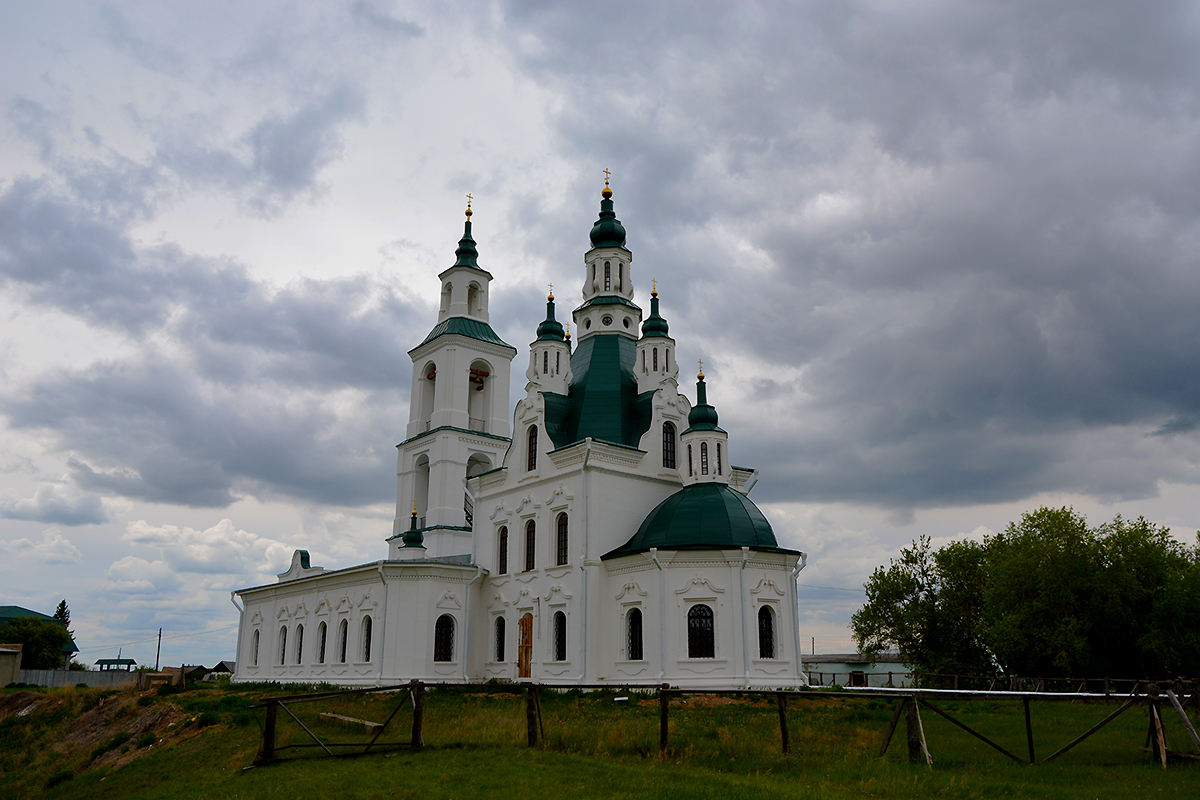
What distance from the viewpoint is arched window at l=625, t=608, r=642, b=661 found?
95.3 ft

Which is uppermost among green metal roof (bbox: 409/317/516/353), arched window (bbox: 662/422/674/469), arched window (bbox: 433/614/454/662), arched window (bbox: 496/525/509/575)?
green metal roof (bbox: 409/317/516/353)

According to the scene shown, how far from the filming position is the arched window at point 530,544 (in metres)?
33.2

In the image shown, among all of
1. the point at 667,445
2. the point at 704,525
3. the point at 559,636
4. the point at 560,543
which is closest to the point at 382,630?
the point at 559,636

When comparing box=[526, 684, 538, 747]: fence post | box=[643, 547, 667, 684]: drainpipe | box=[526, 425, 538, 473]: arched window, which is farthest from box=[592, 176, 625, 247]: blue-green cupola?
box=[526, 684, 538, 747]: fence post

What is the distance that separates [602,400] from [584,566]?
22.1 ft

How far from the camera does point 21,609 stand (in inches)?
3280

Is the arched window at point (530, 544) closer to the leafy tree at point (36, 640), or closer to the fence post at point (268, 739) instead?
the fence post at point (268, 739)

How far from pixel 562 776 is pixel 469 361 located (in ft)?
118

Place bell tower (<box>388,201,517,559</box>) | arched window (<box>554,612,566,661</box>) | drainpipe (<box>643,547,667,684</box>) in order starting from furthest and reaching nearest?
bell tower (<box>388,201,517,559</box>), arched window (<box>554,612,566,661</box>), drainpipe (<box>643,547,667,684</box>)

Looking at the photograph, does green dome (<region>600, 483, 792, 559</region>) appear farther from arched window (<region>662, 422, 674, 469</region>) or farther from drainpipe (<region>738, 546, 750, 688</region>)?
arched window (<region>662, 422, 674, 469</region>)

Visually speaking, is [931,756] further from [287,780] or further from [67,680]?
[67,680]

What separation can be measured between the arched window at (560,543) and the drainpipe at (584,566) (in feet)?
5.05

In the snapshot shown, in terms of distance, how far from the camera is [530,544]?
33.7m

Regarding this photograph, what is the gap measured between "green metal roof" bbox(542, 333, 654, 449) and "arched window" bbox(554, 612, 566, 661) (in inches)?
252
